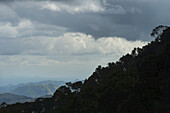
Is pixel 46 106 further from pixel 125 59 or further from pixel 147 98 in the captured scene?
pixel 147 98

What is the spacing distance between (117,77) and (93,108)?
10092mm

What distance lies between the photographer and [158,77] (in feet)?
139

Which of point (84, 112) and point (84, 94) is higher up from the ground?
point (84, 94)

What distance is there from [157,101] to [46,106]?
71.5 metres

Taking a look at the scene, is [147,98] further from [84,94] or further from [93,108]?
[84,94]

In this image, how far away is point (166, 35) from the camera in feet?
Result: 279

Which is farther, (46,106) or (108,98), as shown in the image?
(46,106)

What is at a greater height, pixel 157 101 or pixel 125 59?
pixel 125 59

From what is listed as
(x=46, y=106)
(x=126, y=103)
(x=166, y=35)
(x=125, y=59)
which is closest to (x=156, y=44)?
(x=166, y=35)

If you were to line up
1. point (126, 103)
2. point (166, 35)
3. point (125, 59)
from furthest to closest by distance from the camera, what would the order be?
point (125, 59) < point (166, 35) < point (126, 103)

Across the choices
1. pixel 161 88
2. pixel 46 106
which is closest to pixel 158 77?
pixel 161 88

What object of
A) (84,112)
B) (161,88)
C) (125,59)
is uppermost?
(125,59)

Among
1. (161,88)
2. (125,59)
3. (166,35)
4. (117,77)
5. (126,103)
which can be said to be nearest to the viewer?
(161,88)

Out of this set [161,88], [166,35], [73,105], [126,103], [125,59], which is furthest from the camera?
[125,59]
